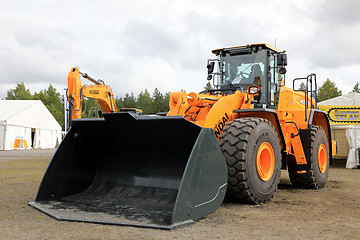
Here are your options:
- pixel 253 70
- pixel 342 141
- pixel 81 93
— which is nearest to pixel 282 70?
pixel 253 70

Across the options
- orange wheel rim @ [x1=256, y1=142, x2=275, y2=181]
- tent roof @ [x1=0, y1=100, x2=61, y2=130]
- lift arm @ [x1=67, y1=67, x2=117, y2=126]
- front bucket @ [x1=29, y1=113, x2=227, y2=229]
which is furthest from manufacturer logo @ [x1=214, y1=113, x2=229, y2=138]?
tent roof @ [x1=0, y1=100, x2=61, y2=130]

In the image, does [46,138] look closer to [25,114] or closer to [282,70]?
[25,114]

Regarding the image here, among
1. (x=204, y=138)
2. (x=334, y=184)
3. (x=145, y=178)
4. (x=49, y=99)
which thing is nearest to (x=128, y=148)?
(x=145, y=178)

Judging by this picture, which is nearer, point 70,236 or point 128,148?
point 70,236

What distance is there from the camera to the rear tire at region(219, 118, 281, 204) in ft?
17.2

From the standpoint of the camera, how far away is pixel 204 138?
448cm

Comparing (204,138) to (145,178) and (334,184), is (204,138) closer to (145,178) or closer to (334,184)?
(145,178)

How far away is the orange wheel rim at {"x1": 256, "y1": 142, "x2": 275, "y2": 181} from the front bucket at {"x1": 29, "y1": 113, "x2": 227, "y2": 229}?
3.45 feet

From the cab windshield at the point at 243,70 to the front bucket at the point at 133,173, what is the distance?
2.39 m

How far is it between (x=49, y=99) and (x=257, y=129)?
63.5m

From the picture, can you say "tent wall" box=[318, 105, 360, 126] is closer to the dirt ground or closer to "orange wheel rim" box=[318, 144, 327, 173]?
"orange wheel rim" box=[318, 144, 327, 173]

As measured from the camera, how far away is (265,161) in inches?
231

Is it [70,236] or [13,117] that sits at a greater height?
[13,117]

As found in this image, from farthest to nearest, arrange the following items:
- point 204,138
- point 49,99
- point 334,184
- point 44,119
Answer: point 49,99
point 44,119
point 334,184
point 204,138
